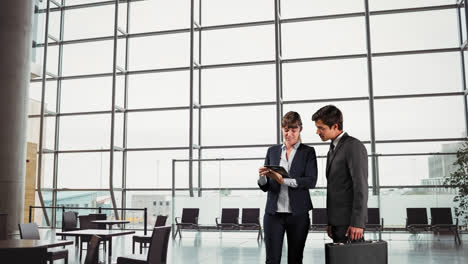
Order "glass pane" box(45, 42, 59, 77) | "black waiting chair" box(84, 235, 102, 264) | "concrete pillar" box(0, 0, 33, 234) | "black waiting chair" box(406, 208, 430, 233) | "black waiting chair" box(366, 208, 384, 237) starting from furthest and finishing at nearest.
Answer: "glass pane" box(45, 42, 59, 77), "black waiting chair" box(366, 208, 384, 237), "black waiting chair" box(406, 208, 430, 233), "concrete pillar" box(0, 0, 33, 234), "black waiting chair" box(84, 235, 102, 264)

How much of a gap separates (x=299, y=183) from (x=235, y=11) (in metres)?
10.8

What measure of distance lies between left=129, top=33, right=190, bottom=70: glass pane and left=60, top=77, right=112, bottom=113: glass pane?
3.53 ft

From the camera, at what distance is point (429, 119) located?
445 inches

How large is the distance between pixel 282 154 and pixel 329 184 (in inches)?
20.1

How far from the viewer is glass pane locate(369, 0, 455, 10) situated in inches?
457

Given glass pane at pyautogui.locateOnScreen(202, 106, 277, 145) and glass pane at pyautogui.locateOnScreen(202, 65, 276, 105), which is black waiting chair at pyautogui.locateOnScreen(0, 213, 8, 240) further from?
glass pane at pyautogui.locateOnScreen(202, 65, 276, 105)

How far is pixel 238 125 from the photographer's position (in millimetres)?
12438

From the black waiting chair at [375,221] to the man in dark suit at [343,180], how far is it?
25.2ft

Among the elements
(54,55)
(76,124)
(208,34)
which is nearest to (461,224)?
(208,34)

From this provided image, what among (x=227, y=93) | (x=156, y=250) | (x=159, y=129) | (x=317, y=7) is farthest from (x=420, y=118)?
(x=156, y=250)

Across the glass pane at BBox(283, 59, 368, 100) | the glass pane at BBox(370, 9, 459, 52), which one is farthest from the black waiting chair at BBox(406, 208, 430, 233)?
the glass pane at BBox(370, 9, 459, 52)

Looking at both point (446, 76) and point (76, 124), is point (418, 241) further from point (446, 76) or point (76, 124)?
point (76, 124)

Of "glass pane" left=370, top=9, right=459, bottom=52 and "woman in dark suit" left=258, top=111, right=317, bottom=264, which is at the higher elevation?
"glass pane" left=370, top=9, right=459, bottom=52

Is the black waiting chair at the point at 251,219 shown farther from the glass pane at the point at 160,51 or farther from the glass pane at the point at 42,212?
the glass pane at the point at 42,212
